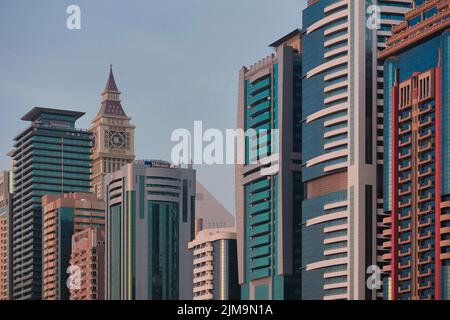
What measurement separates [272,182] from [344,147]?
77.9 ft

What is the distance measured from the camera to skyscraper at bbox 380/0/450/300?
13962 centimetres

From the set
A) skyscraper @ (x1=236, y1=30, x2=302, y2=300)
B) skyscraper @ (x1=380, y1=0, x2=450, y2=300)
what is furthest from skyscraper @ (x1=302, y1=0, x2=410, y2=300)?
skyscraper @ (x1=236, y1=30, x2=302, y2=300)

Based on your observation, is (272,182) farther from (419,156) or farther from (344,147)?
(419,156)

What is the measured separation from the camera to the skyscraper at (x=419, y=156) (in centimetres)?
13962

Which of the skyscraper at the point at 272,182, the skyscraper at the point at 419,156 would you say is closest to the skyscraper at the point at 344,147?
the skyscraper at the point at 419,156

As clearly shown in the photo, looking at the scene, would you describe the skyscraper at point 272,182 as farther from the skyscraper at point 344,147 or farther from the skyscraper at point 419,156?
the skyscraper at point 419,156

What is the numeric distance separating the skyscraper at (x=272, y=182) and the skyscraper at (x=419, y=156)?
30.6 metres

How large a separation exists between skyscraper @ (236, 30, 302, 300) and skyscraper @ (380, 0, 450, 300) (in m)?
30.6

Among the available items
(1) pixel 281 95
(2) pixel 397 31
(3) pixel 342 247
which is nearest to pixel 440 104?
(2) pixel 397 31

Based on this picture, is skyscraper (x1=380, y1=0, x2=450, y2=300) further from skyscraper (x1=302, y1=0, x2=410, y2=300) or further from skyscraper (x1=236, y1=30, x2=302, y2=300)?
skyscraper (x1=236, y1=30, x2=302, y2=300)

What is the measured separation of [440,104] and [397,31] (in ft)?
65.3

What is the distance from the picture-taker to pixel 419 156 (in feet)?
477
